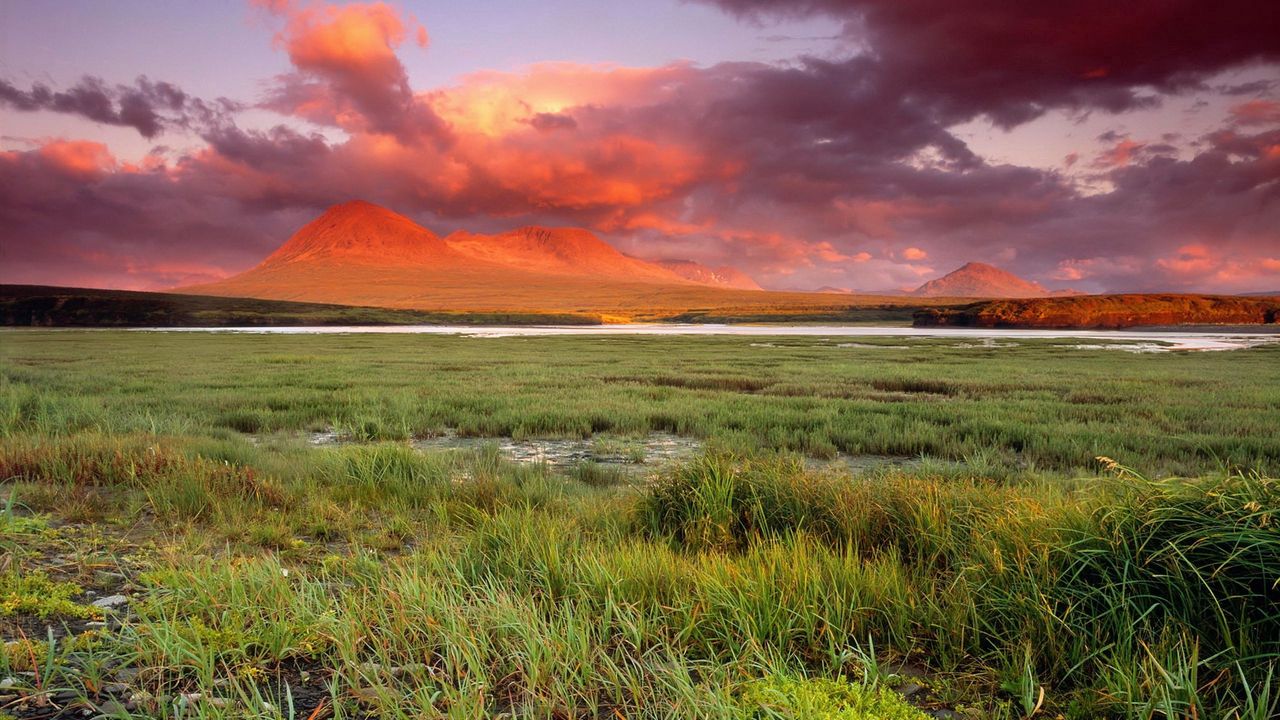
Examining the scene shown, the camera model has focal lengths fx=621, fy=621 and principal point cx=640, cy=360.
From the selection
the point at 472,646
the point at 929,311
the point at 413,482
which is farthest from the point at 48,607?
the point at 929,311

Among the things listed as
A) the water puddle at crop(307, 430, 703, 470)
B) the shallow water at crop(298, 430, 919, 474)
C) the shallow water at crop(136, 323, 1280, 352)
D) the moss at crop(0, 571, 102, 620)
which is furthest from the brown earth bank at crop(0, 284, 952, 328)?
the moss at crop(0, 571, 102, 620)

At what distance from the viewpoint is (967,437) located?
33.6 feet

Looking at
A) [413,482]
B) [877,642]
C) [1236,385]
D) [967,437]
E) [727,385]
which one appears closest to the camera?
[877,642]

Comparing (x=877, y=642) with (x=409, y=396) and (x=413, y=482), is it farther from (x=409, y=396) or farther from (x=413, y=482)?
(x=409, y=396)

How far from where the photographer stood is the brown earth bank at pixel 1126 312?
250 ft

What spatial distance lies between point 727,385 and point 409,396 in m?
9.37

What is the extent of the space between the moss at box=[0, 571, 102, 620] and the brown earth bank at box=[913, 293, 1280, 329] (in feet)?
301

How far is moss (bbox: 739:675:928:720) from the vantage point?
236cm

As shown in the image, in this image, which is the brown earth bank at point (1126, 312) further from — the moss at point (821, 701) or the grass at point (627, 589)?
the moss at point (821, 701)

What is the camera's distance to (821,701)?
2.47 m

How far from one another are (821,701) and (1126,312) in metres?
97.5

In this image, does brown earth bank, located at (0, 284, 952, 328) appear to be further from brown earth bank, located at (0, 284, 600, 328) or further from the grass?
the grass

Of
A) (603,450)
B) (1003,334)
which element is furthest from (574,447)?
(1003,334)

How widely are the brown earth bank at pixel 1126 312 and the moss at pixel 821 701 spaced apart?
90234 mm
